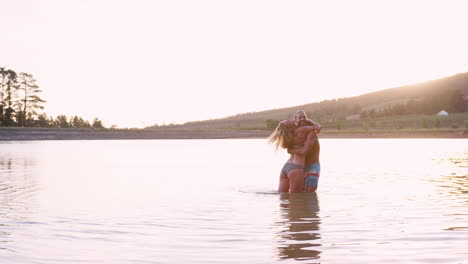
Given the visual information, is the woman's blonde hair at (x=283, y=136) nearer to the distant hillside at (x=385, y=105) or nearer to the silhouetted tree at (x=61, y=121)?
the silhouetted tree at (x=61, y=121)

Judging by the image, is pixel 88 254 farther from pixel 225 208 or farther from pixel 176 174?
pixel 176 174

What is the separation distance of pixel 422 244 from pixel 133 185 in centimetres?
1037

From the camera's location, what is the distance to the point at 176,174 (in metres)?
20.1

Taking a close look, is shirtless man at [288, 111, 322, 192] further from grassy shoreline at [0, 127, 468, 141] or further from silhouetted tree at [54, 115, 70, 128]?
silhouetted tree at [54, 115, 70, 128]

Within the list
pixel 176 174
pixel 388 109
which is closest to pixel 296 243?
pixel 176 174

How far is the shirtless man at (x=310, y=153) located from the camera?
12.8 m

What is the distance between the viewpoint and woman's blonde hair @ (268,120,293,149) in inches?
504

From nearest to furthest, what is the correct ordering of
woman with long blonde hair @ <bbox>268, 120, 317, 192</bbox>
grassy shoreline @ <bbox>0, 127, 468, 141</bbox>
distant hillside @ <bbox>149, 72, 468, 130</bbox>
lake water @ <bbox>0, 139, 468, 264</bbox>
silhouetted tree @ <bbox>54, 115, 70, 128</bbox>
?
1. lake water @ <bbox>0, 139, 468, 264</bbox>
2. woman with long blonde hair @ <bbox>268, 120, 317, 192</bbox>
3. grassy shoreline @ <bbox>0, 127, 468, 141</bbox>
4. silhouetted tree @ <bbox>54, 115, 70, 128</bbox>
5. distant hillside @ <bbox>149, 72, 468, 130</bbox>

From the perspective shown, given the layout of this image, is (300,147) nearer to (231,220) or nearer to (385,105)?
(231,220)

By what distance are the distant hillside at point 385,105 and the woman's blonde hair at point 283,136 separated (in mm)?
80773

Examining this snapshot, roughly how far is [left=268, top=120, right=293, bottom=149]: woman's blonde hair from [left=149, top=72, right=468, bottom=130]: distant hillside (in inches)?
3180

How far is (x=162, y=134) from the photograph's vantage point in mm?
76375

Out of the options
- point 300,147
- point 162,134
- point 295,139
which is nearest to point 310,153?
point 300,147

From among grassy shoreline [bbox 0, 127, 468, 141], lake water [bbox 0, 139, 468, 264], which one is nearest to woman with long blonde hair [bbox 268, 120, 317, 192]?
lake water [bbox 0, 139, 468, 264]
